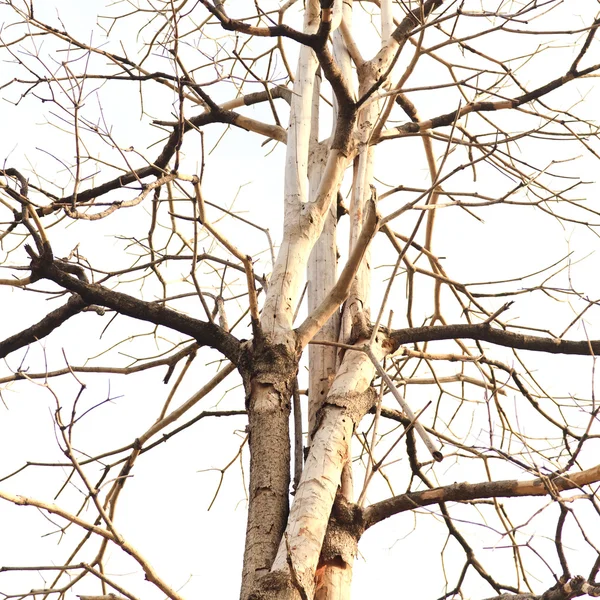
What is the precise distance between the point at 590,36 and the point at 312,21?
3.98ft

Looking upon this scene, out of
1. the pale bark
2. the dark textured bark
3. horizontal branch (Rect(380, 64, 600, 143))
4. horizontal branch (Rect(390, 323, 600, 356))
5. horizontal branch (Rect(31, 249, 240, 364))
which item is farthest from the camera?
horizontal branch (Rect(380, 64, 600, 143))

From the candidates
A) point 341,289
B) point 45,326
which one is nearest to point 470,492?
point 341,289

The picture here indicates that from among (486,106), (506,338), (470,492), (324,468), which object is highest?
(486,106)

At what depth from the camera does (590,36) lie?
118 inches

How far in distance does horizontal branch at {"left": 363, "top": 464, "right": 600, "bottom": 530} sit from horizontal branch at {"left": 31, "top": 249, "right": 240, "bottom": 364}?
76 cm

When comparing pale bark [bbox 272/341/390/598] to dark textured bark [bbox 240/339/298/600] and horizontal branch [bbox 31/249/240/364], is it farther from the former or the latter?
horizontal branch [bbox 31/249/240/364]

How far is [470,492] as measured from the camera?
2.50 m

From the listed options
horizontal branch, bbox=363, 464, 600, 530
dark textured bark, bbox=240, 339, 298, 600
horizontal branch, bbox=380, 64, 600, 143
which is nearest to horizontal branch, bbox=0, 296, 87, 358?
dark textured bark, bbox=240, 339, 298, 600

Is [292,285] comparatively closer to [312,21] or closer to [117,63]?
[117,63]

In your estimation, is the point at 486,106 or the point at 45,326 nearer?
the point at 45,326

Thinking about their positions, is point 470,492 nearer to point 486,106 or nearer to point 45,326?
point 45,326

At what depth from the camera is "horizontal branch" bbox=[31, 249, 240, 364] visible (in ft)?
9.01

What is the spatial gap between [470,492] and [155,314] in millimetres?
1311

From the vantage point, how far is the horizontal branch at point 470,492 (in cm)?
239
